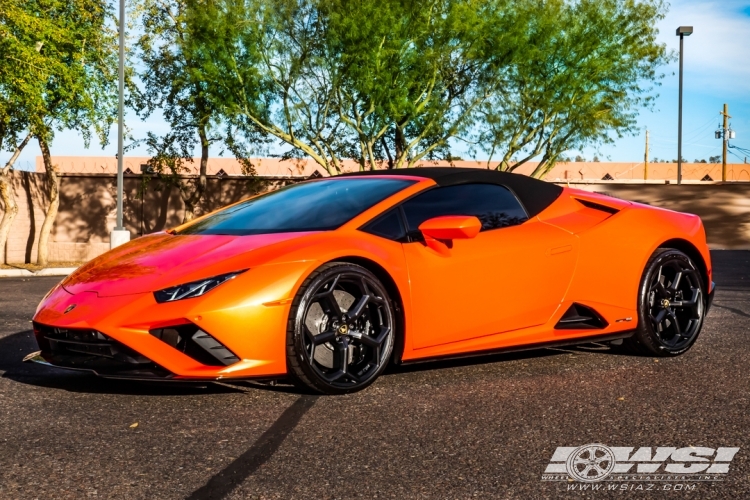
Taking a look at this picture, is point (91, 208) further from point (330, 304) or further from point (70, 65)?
point (330, 304)

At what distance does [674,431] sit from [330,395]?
5.58ft

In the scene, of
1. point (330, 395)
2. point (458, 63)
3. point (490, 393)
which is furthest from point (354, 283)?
point (458, 63)

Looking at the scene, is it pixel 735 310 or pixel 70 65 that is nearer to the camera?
pixel 735 310

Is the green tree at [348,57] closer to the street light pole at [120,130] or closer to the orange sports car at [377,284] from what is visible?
the street light pole at [120,130]

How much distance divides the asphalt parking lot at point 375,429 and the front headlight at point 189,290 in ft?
1.80

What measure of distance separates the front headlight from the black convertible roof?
1607mm

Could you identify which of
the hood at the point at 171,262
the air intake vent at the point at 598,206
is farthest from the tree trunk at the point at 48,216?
the air intake vent at the point at 598,206

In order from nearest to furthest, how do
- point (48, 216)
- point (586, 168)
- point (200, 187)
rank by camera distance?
1. point (48, 216)
2. point (200, 187)
3. point (586, 168)

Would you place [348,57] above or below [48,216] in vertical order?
above

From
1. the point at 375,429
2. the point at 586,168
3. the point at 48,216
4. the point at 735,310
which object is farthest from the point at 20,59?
the point at 586,168

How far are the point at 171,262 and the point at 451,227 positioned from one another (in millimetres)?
1479

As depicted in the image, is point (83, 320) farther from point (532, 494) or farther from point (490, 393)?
point (532, 494)

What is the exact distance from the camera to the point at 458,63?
3095 centimetres

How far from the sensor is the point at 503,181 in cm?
573
